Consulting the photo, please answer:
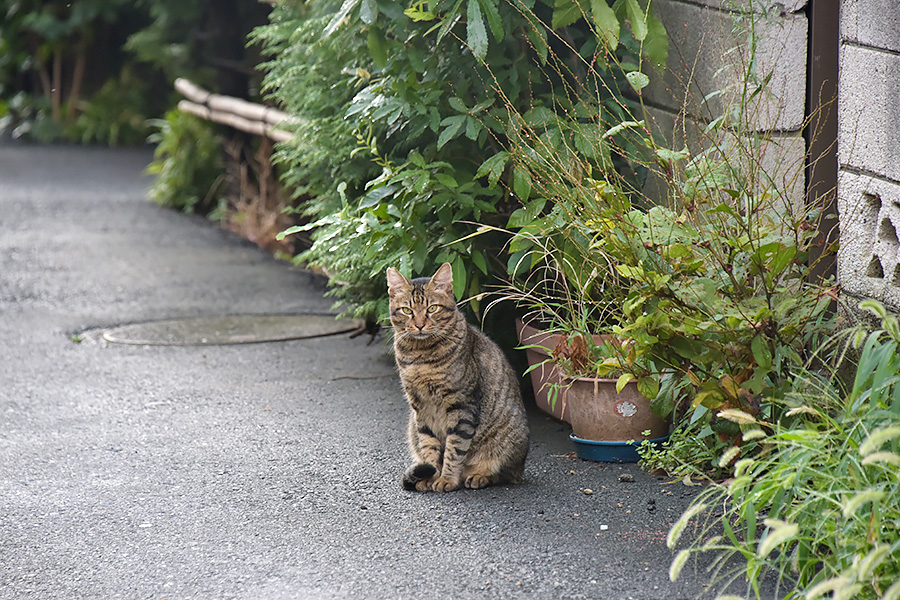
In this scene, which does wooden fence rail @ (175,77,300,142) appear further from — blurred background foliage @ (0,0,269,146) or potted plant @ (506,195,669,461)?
potted plant @ (506,195,669,461)

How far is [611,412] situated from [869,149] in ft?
4.86

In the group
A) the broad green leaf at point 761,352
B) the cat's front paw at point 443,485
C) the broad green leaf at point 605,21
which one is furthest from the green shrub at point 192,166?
the broad green leaf at point 761,352

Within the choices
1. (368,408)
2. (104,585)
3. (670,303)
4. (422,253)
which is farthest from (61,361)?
(670,303)

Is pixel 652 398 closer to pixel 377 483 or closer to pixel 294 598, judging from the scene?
pixel 377 483

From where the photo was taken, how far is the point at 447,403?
428 cm

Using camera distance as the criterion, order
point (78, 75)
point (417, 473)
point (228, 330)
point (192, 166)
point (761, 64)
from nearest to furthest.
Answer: point (417, 473) < point (761, 64) < point (228, 330) < point (192, 166) < point (78, 75)

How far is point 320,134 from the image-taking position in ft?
18.9

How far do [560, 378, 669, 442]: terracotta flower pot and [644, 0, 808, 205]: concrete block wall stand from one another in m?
1.07

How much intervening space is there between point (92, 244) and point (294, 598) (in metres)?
7.62

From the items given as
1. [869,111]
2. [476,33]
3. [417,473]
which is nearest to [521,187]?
[476,33]

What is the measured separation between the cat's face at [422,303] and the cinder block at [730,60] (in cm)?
121

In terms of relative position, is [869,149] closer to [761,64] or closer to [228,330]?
[761,64]

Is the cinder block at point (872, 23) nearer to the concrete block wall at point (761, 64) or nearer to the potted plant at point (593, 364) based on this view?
the concrete block wall at point (761, 64)

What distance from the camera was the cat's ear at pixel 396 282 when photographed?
430cm
